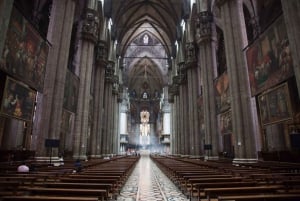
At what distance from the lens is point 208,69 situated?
21406 mm

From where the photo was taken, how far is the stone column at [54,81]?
1214cm

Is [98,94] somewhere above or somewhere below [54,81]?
above

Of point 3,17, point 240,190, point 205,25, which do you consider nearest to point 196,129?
point 205,25

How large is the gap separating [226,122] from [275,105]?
18.5 ft

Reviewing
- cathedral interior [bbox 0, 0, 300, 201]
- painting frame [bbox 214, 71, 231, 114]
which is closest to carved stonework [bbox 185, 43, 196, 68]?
cathedral interior [bbox 0, 0, 300, 201]

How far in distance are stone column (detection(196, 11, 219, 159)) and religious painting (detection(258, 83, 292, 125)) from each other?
6.23 metres

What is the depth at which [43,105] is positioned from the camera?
12523 millimetres

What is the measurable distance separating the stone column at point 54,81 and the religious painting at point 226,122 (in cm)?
1280

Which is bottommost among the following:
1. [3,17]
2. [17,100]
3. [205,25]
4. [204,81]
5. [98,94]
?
[17,100]

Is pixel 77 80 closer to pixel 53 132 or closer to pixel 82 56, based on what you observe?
pixel 82 56

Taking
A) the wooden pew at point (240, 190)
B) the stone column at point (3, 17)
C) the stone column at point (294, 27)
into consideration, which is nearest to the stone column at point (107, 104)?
the stone column at point (3, 17)

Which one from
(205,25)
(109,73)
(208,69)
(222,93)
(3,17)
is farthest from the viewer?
(109,73)

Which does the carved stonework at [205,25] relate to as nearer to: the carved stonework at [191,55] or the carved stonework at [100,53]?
the carved stonework at [191,55]

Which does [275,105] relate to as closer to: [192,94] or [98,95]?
[192,94]
